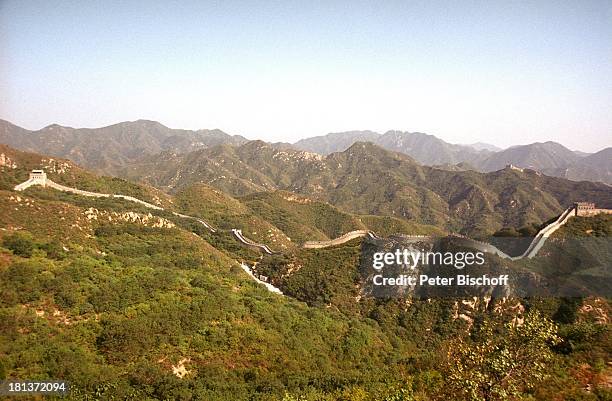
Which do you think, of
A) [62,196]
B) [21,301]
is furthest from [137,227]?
[21,301]

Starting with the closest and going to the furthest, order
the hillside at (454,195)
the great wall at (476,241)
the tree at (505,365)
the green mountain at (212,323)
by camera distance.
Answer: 1. the tree at (505,365)
2. the green mountain at (212,323)
3. the great wall at (476,241)
4. the hillside at (454,195)

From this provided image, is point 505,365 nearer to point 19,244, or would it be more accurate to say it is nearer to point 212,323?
point 212,323

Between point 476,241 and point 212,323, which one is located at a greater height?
point 476,241

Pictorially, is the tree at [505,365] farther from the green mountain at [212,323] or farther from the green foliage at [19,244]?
→ the green foliage at [19,244]

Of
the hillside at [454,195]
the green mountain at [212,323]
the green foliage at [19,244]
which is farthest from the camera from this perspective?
the hillside at [454,195]

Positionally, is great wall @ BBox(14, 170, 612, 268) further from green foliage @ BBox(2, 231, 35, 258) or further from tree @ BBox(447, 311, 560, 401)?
tree @ BBox(447, 311, 560, 401)

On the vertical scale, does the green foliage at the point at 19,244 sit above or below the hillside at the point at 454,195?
above

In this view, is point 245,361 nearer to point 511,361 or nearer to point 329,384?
point 329,384

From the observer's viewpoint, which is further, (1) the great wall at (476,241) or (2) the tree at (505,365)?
(1) the great wall at (476,241)

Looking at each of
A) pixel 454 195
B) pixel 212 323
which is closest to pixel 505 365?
pixel 212 323

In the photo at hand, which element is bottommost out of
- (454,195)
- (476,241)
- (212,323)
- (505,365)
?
(454,195)

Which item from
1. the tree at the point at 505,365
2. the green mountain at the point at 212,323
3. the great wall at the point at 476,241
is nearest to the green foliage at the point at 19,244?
the green mountain at the point at 212,323
